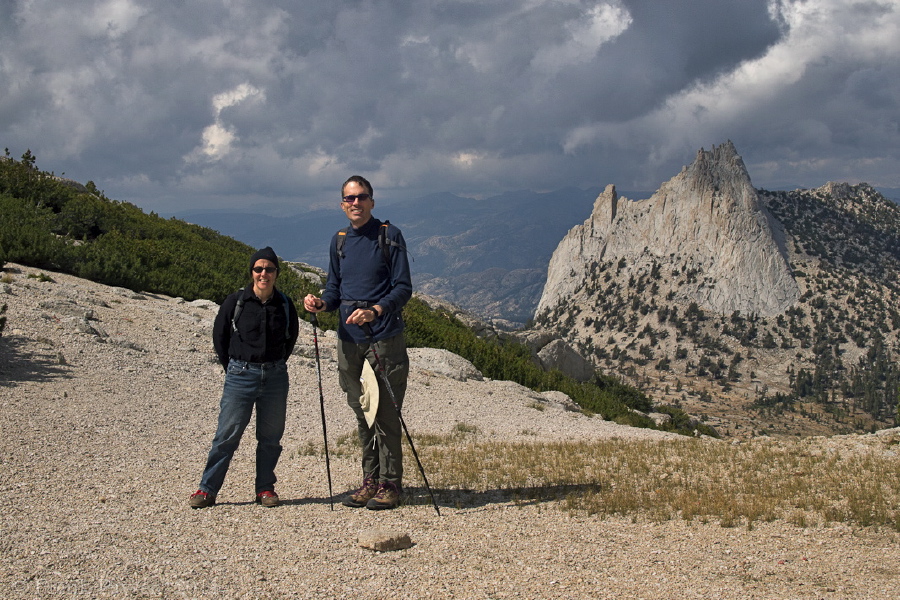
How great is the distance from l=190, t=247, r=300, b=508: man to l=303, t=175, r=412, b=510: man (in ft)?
1.51

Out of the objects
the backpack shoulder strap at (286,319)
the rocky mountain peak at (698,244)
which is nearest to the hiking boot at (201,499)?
the backpack shoulder strap at (286,319)

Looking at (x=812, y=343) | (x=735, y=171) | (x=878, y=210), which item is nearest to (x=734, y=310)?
(x=812, y=343)

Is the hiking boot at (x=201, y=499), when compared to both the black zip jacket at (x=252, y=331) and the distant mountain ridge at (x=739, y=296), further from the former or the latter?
the distant mountain ridge at (x=739, y=296)

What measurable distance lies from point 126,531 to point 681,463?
7.16 m

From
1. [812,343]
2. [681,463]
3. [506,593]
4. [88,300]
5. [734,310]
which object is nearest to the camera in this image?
[506,593]

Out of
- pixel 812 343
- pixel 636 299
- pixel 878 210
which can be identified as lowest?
pixel 812 343

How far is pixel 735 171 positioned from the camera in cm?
16475

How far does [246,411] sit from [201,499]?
3.02 feet

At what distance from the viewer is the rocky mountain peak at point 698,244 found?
152 metres

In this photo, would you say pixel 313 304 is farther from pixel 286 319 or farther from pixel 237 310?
pixel 237 310

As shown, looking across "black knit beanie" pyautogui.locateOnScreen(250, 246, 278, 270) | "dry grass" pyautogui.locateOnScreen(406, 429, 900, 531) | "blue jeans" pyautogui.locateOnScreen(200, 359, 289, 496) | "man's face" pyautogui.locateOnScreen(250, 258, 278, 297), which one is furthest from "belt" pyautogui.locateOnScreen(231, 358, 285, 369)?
"dry grass" pyautogui.locateOnScreen(406, 429, 900, 531)

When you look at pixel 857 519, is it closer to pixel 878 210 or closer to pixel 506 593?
pixel 506 593

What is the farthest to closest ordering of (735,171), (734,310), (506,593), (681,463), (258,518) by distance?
(735,171) < (734,310) < (681,463) < (258,518) < (506,593)

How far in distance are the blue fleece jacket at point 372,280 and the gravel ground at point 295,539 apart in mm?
1818
